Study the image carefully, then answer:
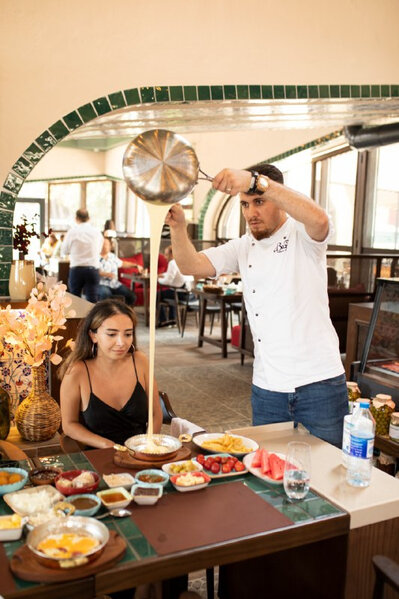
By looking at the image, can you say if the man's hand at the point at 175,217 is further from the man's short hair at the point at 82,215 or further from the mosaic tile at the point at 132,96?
the man's short hair at the point at 82,215

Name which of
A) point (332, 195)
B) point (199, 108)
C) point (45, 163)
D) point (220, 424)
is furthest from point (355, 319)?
point (45, 163)

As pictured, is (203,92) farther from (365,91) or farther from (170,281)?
(170,281)

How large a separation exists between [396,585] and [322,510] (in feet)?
0.82

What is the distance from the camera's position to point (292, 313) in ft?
7.26

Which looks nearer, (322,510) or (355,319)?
(322,510)

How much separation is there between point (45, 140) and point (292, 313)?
243cm

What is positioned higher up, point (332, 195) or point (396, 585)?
point (332, 195)

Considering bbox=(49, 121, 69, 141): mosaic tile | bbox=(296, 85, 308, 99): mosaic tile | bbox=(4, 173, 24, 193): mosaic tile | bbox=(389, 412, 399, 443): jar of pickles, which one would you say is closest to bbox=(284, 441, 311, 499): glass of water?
bbox=(389, 412, 399, 443): jar of pickles

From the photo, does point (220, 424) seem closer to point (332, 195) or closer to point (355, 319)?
point (355, 319)

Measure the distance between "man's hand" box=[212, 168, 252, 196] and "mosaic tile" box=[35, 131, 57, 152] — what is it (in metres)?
2.37

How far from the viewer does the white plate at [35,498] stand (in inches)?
58.1

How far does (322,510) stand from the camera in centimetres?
156

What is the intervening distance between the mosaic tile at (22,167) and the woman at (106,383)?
5.28ft

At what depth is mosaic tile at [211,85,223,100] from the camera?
4242 mm
